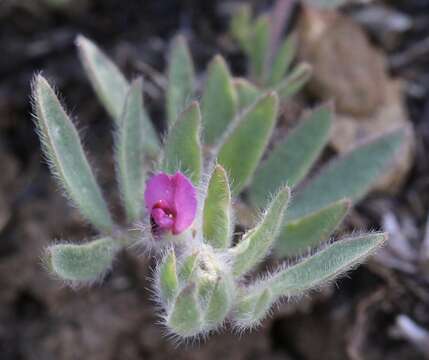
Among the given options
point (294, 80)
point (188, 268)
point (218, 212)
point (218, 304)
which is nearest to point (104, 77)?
point (294, 80)

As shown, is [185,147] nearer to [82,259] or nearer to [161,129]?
[82,259]

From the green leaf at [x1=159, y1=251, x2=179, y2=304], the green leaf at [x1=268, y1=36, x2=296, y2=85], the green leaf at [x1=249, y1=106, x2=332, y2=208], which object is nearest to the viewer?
the green leaf at [x1=159, y1=251, x2=179, y2=304]

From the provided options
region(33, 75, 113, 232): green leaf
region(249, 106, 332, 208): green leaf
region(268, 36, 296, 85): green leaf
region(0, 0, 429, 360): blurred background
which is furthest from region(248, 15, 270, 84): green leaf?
region(33, 75, 113, 232): green leaf

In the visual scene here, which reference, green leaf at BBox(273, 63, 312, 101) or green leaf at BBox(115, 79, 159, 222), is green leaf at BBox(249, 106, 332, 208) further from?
green leaf at BBox(115, 79, 159, 222)

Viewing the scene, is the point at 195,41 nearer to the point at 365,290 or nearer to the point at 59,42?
the point at 59,42

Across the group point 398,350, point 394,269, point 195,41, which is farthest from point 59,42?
point 398,350

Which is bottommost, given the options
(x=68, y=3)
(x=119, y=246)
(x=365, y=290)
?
(x=365, y=290)
